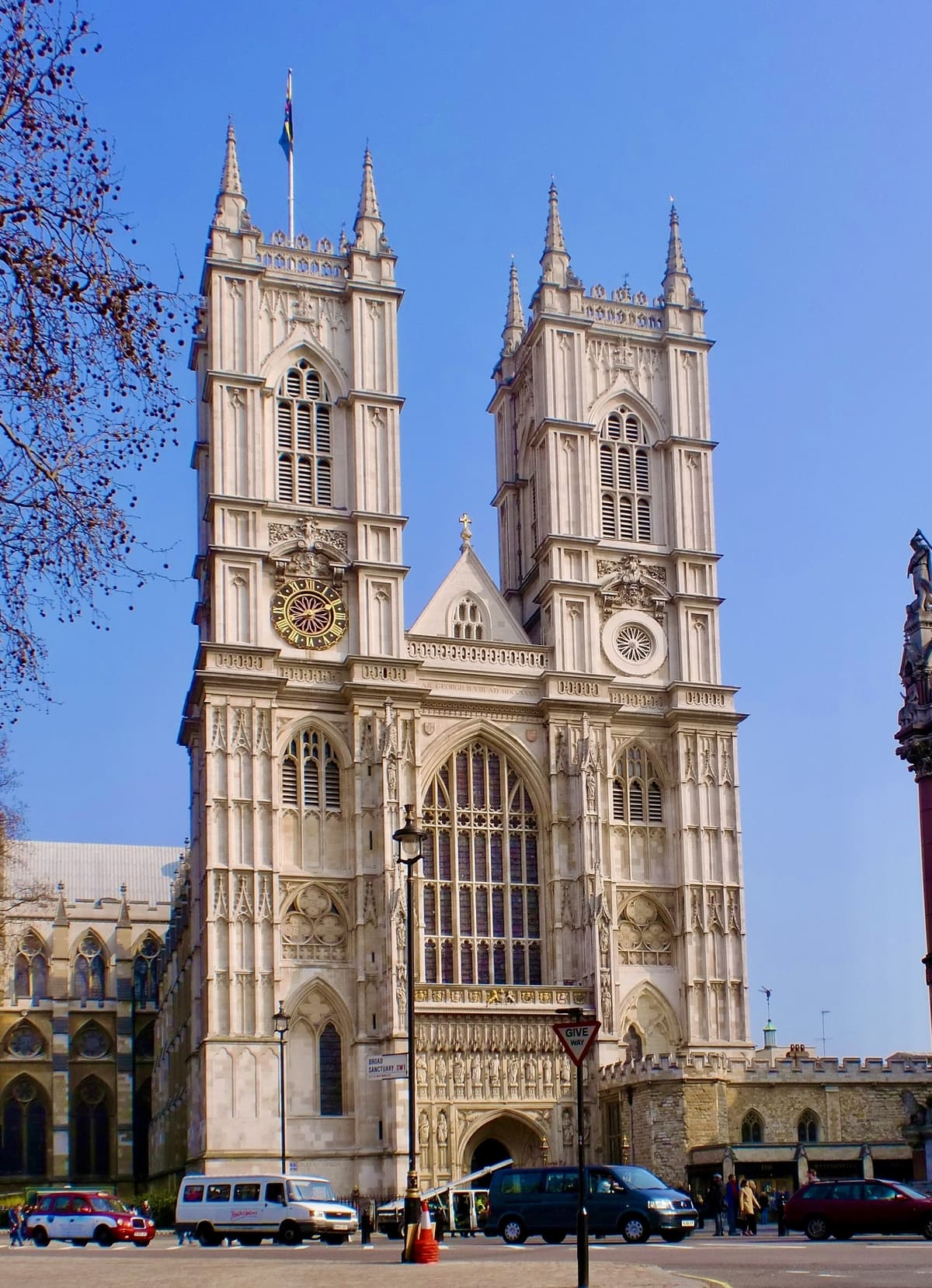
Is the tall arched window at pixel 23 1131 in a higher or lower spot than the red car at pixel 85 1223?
lower

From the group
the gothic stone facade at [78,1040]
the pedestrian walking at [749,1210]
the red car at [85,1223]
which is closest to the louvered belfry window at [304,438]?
the red car at [85,1223]

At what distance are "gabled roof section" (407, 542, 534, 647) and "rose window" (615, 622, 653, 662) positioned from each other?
3.02m

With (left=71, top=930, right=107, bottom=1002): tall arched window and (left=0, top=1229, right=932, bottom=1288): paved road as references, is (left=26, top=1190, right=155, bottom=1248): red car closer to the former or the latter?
(left=0, top=1229, right=932, bottom=1288): paved road

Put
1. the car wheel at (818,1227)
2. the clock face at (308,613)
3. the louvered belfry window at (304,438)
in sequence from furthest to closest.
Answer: the louvered belfry window at (304,438)
the clock face at (308,613)
the car wheel at (818,1227)

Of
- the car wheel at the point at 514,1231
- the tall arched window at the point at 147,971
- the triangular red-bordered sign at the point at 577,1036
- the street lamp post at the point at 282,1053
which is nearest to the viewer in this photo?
the triangular red-bordered sign at the point at 577,1036

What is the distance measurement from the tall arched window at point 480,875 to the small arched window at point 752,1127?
360 inches

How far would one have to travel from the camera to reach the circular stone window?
57.0 meters

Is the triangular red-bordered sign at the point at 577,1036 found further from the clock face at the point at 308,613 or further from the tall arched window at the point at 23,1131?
the tall arched window at the point at 23,1131

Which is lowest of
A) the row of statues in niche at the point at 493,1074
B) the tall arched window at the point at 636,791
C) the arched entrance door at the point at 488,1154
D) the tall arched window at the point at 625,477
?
the arched entrance door at the point at 488,1154

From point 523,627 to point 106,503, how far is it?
151ft

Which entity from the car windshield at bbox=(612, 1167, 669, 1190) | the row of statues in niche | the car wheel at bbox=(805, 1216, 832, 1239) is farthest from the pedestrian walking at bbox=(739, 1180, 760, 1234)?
the row of statues in niche

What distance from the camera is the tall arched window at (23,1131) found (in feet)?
251

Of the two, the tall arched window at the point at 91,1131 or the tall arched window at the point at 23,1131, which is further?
the tall arched window at the point at 91,1131

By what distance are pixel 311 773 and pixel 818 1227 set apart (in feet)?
85.2
